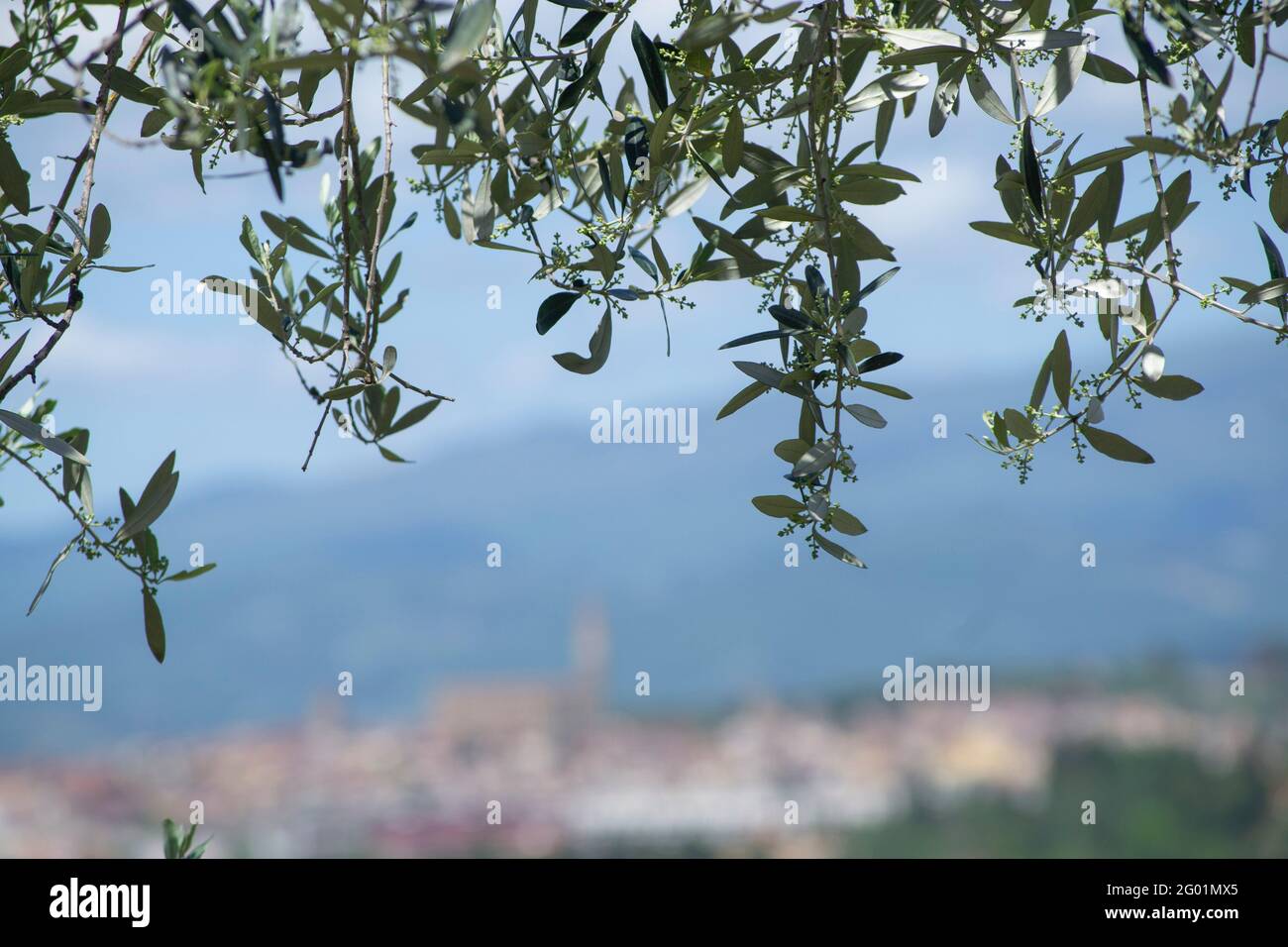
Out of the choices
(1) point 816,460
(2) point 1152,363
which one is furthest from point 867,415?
(2) point 1152,363

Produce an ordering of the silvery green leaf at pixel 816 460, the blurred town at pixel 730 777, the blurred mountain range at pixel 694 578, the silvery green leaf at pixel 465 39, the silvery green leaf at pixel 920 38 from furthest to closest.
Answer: the blurred mountain range at pixel 694 578, the blurred town at pixel 730 777, the silvery green leaf at pixel 816 460, the silvery green leaf at pixel 920 38, the silvery green leaf at pixel 465 39

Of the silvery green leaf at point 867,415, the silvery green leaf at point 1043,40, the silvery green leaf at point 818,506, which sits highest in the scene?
the silvery green leaf at point 1043,40

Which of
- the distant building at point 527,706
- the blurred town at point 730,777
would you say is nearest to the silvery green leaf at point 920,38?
the blurred town at point 730,777

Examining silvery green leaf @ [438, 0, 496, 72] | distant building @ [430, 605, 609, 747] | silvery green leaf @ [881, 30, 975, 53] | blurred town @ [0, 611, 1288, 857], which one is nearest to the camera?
silvery green leaf @ [438, 0, 496, 72]

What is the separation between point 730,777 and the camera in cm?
1510

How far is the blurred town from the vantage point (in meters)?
→ 12.8

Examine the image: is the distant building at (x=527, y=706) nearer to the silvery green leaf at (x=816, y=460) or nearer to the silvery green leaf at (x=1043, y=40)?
the silvery green leaf at (x=816, y=460)

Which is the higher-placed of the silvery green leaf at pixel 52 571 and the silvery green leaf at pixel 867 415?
the silvery green leaf at pixel 867 415

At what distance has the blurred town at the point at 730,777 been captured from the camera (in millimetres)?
12828

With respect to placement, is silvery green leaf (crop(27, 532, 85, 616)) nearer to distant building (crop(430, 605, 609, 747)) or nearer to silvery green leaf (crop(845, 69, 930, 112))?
silvery green leaf (crop(845, 69, 930, 112))

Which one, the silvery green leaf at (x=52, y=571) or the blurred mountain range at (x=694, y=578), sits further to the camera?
the blurred mountain range at (x=694, y=578)

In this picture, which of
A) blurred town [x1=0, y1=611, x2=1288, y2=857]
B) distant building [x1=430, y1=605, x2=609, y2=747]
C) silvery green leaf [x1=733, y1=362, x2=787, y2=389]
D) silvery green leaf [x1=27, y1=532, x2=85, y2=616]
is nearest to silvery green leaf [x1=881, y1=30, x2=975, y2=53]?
silvery green leaf [x1=733, y1=362, x2=787, y2=389]
